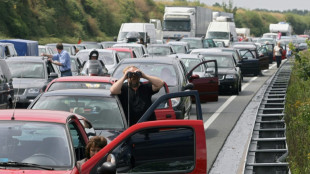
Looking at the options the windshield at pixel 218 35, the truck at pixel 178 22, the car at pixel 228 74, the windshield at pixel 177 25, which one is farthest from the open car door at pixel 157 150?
the windshield at pixel 218 35

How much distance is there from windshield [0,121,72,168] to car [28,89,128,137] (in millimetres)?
3079

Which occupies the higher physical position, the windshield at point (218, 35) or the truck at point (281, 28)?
the windshield at point (218, 35)

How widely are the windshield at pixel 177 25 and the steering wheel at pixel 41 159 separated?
54.6 metres

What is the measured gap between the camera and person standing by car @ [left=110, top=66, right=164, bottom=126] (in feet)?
37.9

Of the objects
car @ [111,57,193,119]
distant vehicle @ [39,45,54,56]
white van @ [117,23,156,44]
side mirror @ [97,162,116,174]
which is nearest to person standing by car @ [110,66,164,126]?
side mirror @ [97,162,116,174]

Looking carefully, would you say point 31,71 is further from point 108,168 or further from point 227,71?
point 108,168

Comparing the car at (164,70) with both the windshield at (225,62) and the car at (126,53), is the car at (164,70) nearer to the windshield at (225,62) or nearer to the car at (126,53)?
the windshield at (225,62)

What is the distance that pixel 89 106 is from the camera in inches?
453

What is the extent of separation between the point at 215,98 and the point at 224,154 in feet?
28.3

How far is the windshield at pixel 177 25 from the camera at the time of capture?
6222cm

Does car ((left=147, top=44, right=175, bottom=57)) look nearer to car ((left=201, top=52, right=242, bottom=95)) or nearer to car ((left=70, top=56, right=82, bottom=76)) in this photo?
car ((left=201, top=52, right=242, bottom=95))

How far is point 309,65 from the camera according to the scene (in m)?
23.2

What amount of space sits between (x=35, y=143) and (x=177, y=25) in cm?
5480

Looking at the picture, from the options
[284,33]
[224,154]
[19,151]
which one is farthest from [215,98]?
[284,33]
